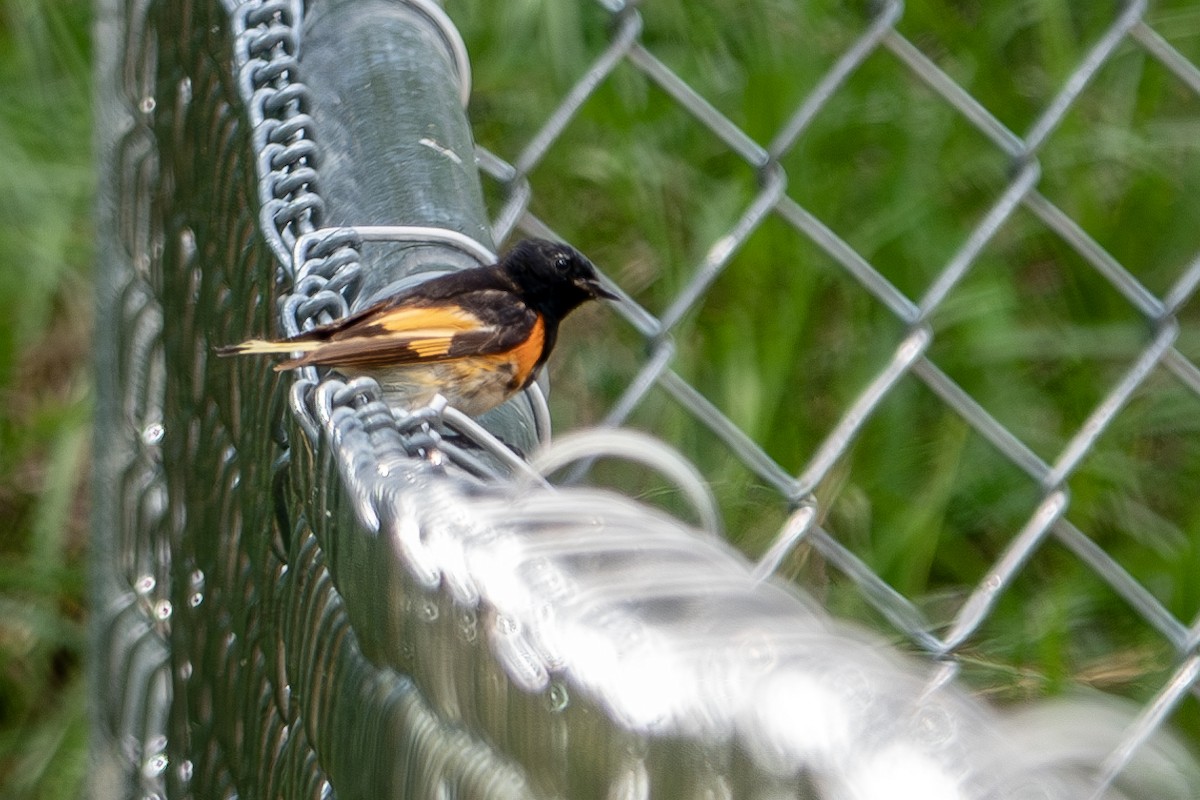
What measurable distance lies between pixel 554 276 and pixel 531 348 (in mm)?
152

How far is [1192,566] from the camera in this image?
2.20 meters

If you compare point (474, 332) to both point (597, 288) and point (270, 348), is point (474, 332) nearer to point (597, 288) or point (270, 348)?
point (597, 288)

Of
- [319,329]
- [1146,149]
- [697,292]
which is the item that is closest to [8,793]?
[697,292]

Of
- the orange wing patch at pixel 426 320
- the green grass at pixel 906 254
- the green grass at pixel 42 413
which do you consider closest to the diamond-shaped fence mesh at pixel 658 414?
the green grass at pixel 906 254

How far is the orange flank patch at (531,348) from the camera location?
184cm

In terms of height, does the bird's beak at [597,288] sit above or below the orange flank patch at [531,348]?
above

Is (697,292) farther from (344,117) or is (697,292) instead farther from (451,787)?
(451,787)

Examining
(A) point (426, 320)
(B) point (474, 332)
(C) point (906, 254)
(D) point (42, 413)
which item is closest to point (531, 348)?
(B) point (474, 332)

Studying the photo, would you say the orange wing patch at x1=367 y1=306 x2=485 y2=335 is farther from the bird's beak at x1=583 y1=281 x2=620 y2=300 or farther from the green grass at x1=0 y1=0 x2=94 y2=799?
the green grass at x1=0 y1=0 x2=94 y2=799

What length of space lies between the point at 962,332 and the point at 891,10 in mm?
948

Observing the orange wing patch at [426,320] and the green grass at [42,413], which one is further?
the green grass at [42,413]

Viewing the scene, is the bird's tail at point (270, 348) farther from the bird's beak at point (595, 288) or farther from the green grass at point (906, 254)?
the green grass at point (906, 254)

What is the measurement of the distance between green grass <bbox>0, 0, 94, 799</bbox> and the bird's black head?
0.83 meters

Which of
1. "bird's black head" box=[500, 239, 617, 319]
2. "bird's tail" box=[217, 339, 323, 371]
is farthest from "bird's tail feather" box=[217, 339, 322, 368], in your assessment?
"bird's black head" box=[500, 239, 617, 319]
